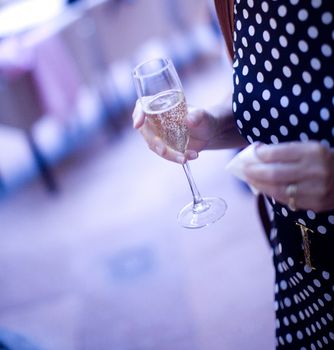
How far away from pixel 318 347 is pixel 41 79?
3058mm

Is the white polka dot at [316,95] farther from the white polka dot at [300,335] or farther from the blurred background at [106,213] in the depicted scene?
the blurred background at [106,213]

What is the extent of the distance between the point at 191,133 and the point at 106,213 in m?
2.24

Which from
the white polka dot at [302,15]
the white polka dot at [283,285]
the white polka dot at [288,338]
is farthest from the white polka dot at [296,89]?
the white polka dot at [288,338]

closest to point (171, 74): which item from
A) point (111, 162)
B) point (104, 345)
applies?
point (104, 345)

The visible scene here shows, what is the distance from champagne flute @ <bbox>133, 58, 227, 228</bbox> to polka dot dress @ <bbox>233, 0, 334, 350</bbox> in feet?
0.38

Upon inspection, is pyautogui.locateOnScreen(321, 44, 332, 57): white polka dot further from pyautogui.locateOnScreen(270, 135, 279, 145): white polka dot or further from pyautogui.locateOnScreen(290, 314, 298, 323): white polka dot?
pyautogui.locateOnScreen(290, 314, 298, 323): white polka dot

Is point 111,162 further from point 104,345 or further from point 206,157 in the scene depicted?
point 104,345

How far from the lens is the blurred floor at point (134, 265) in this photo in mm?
2199

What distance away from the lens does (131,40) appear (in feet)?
15.5

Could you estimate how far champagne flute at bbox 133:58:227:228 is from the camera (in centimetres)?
100

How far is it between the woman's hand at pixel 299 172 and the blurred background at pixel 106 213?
4.57ft

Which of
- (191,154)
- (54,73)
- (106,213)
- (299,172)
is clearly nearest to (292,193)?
(299,172)

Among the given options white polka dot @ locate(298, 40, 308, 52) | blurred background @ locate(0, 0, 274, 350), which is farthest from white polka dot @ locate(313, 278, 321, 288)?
blurred background @ locate(0, 0, 274, 350)

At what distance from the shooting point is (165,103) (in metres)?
1.01
